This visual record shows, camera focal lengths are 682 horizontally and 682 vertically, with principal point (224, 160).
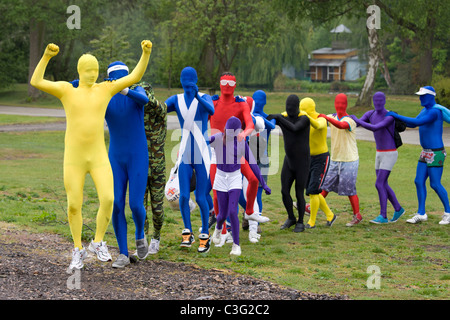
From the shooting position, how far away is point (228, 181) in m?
8.69

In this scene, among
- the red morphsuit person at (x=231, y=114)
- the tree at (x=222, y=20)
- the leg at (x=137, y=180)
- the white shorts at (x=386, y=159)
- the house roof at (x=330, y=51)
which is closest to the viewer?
the leg at (x=137, y=180)

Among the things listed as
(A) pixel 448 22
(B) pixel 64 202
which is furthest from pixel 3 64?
(B) pixel 64 202

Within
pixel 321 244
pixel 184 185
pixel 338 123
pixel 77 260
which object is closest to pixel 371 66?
pixel 338 123

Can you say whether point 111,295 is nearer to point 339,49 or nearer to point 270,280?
point 270,280

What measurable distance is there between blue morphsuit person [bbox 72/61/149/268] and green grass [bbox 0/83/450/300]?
102 cm

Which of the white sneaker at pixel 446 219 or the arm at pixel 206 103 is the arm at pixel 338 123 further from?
the arm at pixel 206 103

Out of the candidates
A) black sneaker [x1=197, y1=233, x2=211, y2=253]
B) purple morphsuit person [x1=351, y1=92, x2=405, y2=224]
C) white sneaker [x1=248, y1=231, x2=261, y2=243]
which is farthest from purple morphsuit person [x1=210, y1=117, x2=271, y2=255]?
purple morphsuit person [x1=351, y1=92, x2=405, y2=224]

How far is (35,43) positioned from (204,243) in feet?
138

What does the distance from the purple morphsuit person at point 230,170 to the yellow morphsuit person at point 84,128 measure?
6.37 feet

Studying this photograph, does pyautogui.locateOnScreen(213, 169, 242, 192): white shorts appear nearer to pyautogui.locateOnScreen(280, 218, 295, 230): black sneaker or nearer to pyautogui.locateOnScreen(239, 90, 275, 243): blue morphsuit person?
pyautogui.locateOnScreen(239, 90, 275, 243): blue morphsuit person

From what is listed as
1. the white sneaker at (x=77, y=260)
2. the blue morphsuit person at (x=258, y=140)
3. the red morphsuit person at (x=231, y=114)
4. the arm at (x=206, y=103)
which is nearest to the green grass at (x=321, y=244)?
the blue morphsuit person at (x=258, y=140)

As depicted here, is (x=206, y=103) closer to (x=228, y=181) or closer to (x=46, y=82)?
(x=228, y=181)

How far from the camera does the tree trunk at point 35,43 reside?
4706 cm

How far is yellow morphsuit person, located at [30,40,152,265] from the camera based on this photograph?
22.9 feet
